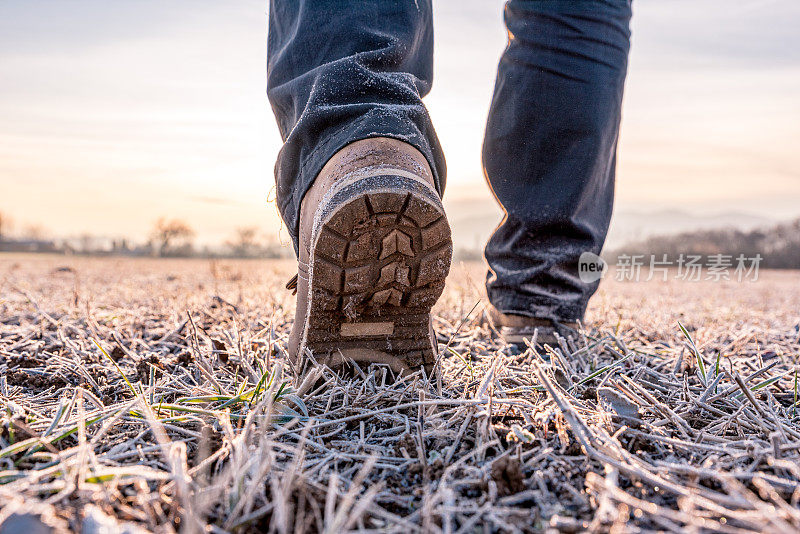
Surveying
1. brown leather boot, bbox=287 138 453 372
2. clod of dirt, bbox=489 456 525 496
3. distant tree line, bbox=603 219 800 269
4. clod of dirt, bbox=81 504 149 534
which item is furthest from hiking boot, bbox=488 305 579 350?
distant tree line, bbox=603 219 800 269

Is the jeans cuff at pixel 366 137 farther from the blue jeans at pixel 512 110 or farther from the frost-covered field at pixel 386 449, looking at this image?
the frost-covered field at pixel 386 449

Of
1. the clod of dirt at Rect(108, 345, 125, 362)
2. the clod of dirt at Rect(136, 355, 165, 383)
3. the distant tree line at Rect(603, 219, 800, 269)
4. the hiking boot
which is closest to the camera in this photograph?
the clod of dirt at Rect(136, 355, 165, 383)

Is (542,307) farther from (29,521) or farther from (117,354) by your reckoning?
(29,521)

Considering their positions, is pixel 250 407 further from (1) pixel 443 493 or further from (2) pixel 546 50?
(2) pixel 546 50

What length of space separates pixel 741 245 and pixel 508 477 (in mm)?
11124

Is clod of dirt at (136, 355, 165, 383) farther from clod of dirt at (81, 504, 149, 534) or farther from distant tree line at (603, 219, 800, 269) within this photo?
distant tree line at (603, 219, 800, 269)

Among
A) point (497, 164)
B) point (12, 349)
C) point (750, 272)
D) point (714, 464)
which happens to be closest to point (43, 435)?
point (12, 349)

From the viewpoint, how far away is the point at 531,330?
5.56 ft

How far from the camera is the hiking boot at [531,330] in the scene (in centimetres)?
167

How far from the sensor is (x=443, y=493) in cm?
74

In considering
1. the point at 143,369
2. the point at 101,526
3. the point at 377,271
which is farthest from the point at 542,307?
the point at 101,526

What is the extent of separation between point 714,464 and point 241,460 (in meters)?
0.69

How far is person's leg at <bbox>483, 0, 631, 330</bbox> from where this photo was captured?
5.15 feet
